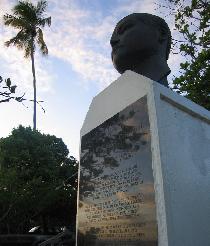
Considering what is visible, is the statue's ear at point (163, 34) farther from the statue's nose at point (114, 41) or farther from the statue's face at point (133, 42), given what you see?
the statue's nose at point (114, 41)

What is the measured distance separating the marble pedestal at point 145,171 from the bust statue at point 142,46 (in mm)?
539

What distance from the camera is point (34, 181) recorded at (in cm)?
2194

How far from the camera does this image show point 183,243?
9.92 ft

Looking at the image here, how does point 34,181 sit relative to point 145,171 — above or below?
above

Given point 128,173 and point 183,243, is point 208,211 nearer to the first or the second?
point 183,243

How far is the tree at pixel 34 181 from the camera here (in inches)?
837

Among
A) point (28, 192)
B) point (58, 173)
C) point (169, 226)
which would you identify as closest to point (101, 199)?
point (169, 226)

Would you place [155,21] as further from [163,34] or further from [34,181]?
[34,181]

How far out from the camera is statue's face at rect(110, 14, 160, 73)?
466cm

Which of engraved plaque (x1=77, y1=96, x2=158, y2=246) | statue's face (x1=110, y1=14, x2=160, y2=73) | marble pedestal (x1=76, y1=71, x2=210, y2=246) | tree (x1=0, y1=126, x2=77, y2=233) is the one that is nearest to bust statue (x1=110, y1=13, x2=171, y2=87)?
statue's face (x1=110, y1=14, x2=160, y2=73)

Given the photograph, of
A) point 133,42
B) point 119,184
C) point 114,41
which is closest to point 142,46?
point 133,42

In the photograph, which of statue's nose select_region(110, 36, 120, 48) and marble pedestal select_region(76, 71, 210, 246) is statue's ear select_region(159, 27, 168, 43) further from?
marble pedestal select_region(76, 71, 210, 246)

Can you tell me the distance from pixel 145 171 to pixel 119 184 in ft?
1.43

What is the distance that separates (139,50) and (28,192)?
18.7 m
